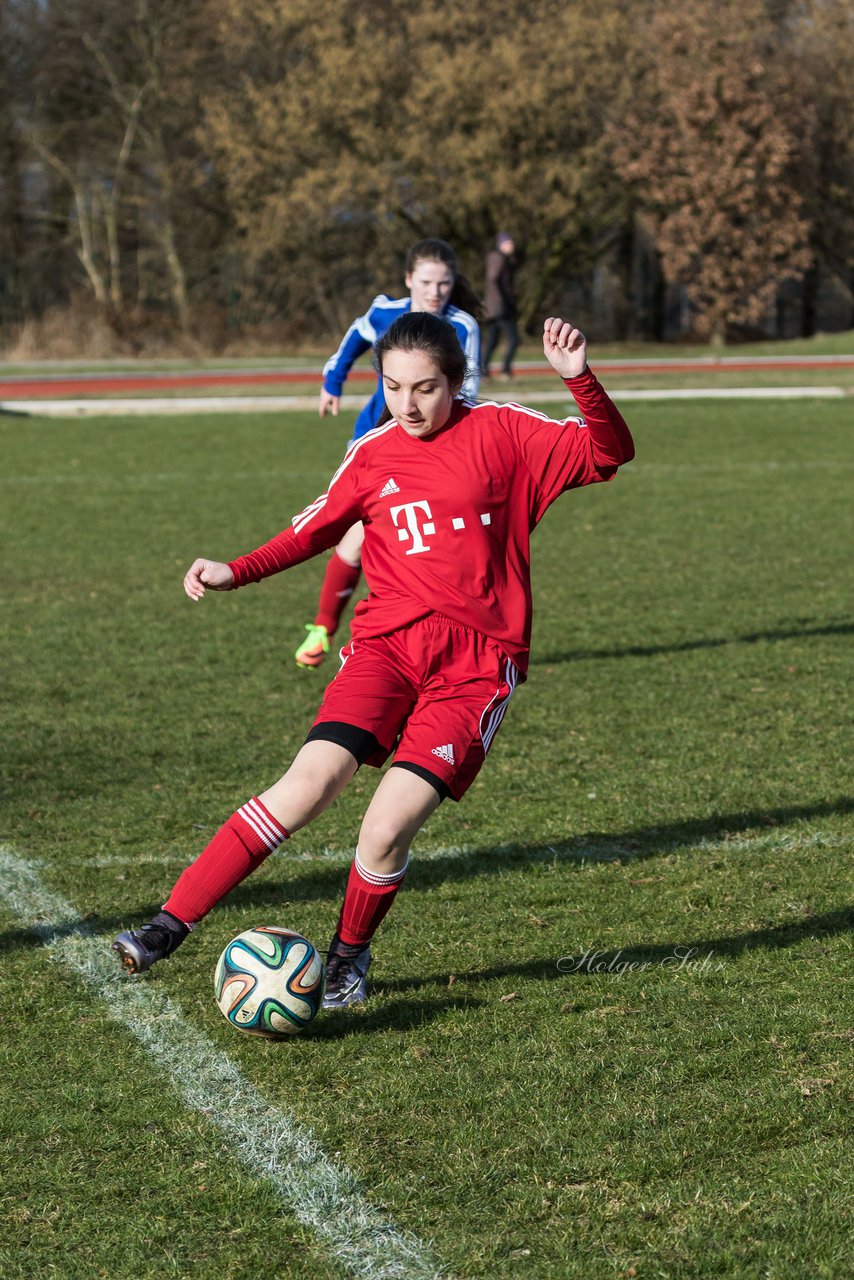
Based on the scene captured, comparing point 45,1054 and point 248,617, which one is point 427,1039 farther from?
point 248,617

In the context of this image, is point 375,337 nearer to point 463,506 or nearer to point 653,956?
point 463,506

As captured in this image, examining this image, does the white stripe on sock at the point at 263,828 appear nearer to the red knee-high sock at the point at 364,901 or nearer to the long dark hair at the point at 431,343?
A: the red knee-high sock at the point at 364,901

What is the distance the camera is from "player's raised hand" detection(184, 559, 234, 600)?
3.68 metres

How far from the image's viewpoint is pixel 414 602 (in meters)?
3.67

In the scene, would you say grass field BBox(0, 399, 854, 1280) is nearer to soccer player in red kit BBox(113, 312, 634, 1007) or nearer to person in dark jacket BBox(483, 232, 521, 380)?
soccer player in red kit BBox(113, 312, 634, 1007)

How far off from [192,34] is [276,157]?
15.7ft

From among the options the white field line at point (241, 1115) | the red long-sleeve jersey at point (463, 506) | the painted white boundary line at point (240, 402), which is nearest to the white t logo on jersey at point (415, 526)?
the red long-sleeve jersey at point (463, 506)

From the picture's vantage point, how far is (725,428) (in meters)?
17.6

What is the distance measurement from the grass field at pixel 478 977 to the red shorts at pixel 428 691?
0.67 metres

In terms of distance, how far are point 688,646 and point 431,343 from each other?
4329 mm

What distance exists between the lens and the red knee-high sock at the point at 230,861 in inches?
137

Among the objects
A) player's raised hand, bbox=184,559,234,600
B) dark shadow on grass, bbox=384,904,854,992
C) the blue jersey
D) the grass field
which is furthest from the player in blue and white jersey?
dark shadow on grass, bbox=384,904,854,992

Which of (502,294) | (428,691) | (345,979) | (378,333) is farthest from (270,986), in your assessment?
(502,294)

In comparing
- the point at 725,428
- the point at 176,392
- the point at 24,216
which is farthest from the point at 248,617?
the point at 24,216
